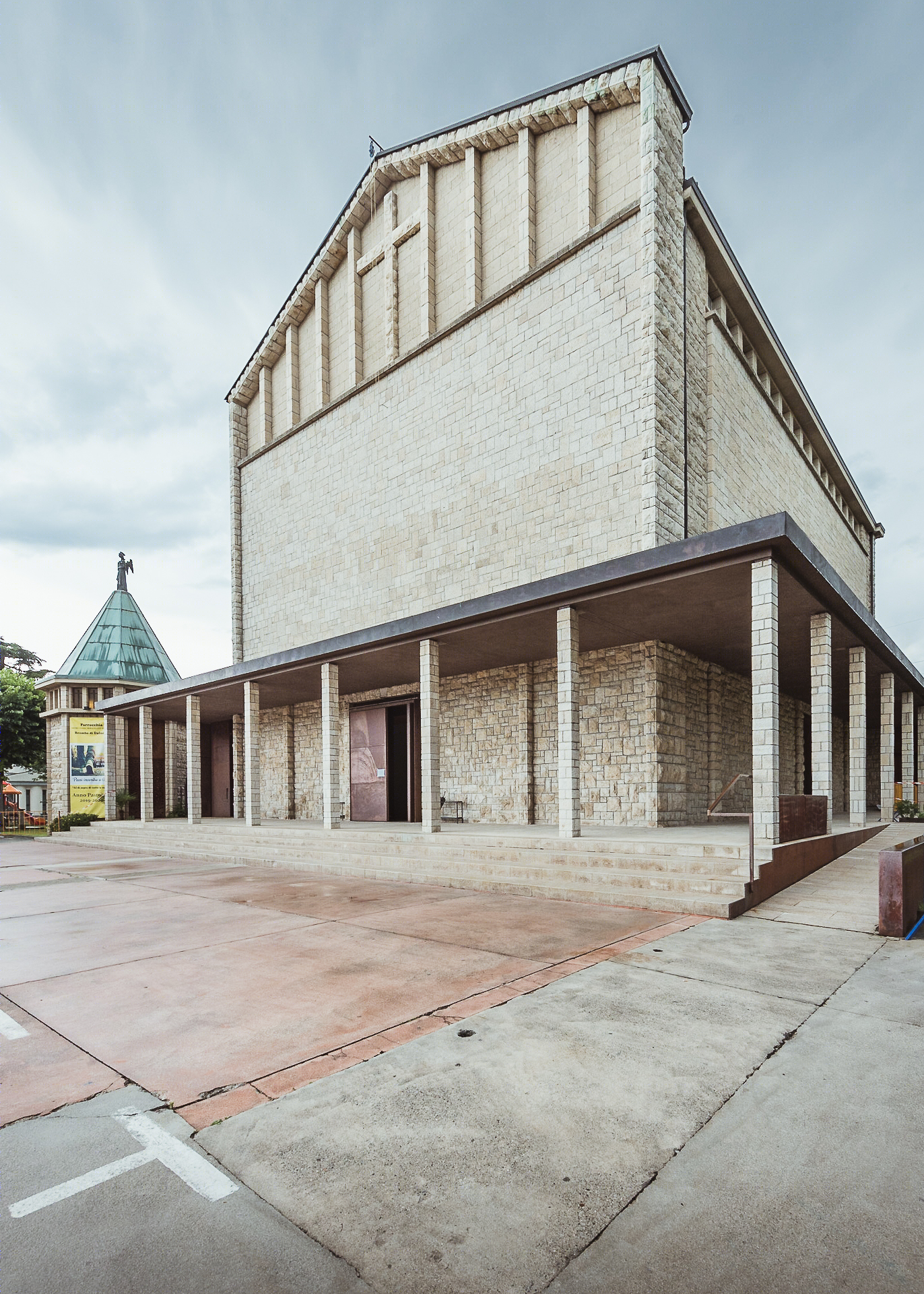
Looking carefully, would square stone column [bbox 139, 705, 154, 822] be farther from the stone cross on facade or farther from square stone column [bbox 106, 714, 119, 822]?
the stone cross on facade

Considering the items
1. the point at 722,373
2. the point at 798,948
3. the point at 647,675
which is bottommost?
the point at 798,948

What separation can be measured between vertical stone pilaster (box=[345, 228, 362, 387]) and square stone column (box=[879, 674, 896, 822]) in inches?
626

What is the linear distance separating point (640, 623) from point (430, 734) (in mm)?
4140

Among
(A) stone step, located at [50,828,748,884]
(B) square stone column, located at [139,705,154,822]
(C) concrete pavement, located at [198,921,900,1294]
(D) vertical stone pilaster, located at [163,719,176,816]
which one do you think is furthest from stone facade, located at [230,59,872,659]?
(C) concrete pavement, located at [198,921,900,1294]

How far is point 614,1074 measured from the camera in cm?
354

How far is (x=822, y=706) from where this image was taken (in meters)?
10.5

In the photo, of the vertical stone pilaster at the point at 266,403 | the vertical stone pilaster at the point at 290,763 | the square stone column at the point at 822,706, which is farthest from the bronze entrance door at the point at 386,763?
the vertical stone pilaster at the point at 266,403

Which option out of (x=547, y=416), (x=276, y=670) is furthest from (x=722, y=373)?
(x=276, y=670)

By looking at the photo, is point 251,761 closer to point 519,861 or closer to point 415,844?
point 415,844

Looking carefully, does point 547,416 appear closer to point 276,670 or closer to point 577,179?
point 577,179

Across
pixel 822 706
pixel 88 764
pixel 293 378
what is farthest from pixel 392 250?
pixel 88 764

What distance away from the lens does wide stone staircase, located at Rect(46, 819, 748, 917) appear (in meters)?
8.15

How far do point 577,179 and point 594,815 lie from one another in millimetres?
13381

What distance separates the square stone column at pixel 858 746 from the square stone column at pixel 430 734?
7.32m
